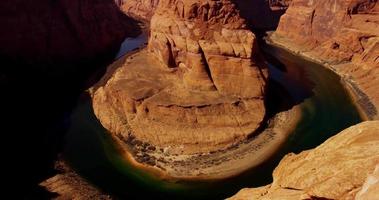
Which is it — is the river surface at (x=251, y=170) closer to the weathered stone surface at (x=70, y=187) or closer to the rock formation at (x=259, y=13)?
the weathered stone surface at (x=70, y=187)

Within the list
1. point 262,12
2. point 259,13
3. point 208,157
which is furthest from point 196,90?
point 262,12

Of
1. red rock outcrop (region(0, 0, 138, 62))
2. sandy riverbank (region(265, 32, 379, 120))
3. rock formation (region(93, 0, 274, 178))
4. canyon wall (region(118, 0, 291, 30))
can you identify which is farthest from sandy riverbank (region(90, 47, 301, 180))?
canyon wall (region(118, 0, 291, 30))

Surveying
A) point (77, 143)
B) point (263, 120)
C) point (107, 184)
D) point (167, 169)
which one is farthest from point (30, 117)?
point (263, 120)

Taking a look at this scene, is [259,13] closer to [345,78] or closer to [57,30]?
[345,78]

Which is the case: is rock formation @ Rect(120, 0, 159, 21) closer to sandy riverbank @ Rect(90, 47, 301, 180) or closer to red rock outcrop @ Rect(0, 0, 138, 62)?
red rock outcrop @ Rect(0, 0, 138, 62)

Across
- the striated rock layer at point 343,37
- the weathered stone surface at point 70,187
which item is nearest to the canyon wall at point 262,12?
the striated rock layer at point 343,37

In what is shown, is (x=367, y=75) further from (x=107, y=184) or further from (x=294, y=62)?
(x=107, y=184)

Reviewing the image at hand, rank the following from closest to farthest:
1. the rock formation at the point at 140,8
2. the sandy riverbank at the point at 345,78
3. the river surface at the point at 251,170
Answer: the river surface at the point at 251,170
the sandy riverbank at the point at 345,78
the rock formation at the point at 140,8
